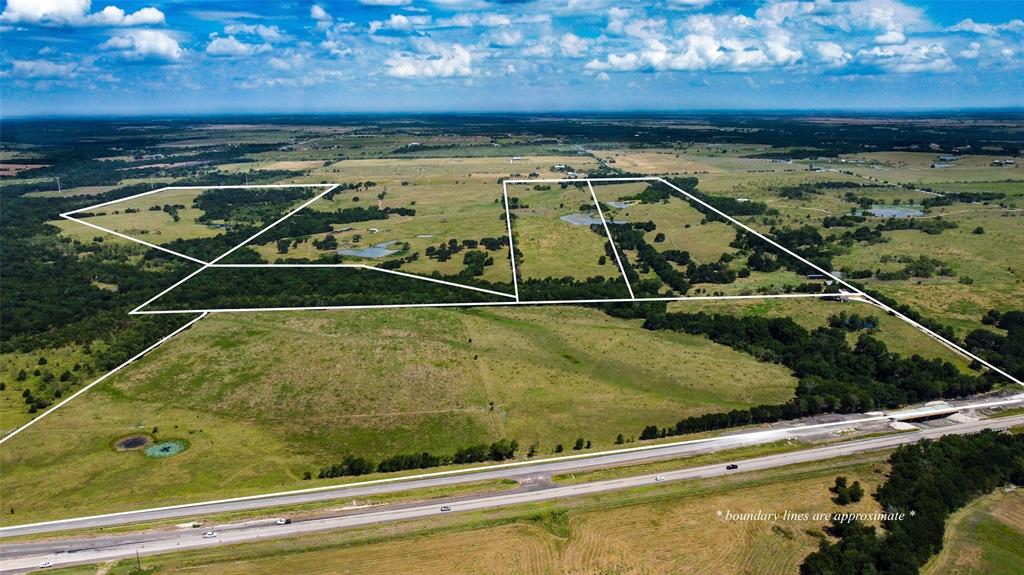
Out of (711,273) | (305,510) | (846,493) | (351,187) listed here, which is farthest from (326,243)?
(846,493)

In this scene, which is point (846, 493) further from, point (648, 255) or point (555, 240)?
point (555, 240)

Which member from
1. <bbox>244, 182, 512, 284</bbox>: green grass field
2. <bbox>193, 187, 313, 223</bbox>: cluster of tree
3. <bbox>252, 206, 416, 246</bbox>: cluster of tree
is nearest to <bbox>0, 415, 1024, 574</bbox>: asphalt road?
<bbox>244, 182, 512, 284</bbox>: green grass field

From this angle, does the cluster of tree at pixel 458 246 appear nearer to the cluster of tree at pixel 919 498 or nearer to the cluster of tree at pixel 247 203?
the cluster of tree at pixel 247 203

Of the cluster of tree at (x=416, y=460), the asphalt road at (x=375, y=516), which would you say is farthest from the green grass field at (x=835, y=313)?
the cluster of tree at (x=416, y=460)

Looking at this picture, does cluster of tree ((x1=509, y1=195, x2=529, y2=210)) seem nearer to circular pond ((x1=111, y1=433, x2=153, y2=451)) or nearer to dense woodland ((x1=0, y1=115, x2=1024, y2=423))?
dense woodland ((x1=0, y1=115, x2=1024, y2=423))

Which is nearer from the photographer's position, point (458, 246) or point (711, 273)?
point (711, 273)
